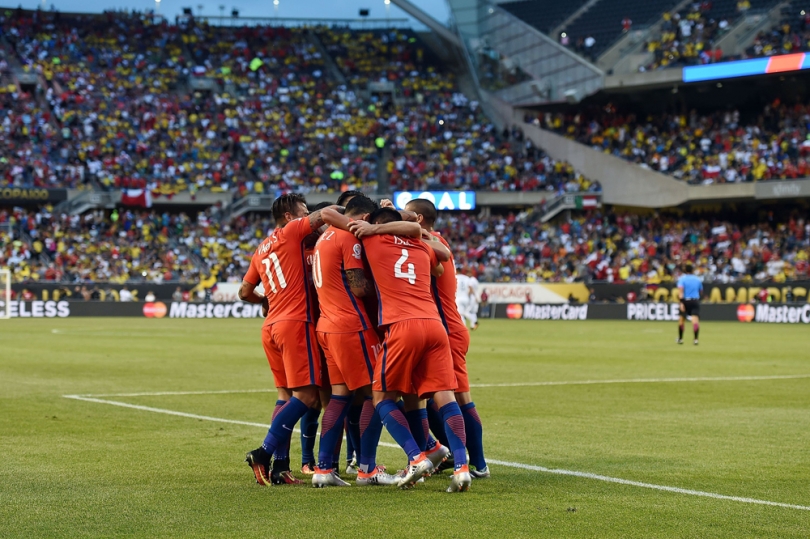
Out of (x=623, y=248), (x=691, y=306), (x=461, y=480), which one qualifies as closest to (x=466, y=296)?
A: (x=691, y=306)

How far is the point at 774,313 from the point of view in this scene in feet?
134

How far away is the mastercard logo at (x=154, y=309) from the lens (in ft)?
157

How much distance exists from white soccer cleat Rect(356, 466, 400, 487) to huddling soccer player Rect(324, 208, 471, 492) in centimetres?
29

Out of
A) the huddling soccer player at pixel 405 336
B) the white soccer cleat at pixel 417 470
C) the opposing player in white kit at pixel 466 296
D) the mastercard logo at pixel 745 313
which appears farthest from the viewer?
the mastercard logo at pixel 745 313

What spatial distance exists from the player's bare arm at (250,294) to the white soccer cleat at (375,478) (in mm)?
1706

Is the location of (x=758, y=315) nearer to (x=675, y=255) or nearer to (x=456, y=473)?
(x=675, y=255)

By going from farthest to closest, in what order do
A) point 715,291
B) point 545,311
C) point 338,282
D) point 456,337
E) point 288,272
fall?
point 545,311
point 715,291
point 456,337
point 288,272
point 338,282

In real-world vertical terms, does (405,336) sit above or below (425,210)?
below

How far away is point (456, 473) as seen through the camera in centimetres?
754

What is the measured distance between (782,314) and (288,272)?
35546mm

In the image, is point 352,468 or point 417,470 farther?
point 352,468

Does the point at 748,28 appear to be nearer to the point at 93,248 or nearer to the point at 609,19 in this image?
the point at 609,19

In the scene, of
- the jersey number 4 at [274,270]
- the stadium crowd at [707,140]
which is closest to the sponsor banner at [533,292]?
the stadium crowd at [707,140]

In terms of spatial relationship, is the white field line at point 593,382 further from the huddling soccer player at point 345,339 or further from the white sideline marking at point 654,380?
the huddling soccer player at point 345,339
